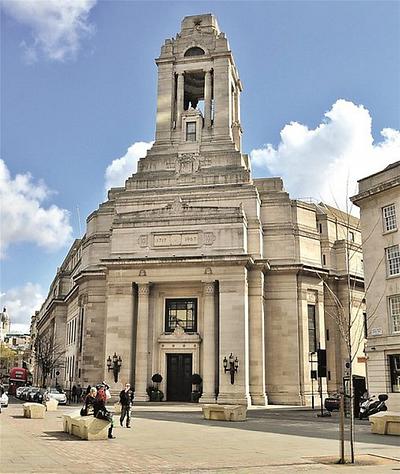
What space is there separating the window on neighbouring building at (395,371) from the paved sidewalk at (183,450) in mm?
9972

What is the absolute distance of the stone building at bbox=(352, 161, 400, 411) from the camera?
34.8 metres

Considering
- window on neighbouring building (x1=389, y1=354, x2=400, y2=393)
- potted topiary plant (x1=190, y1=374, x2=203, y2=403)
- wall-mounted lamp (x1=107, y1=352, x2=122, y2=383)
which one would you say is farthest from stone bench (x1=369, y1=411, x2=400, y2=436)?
wall-mounted lamp (x1=107, y1=352, x2=122, y2=383)

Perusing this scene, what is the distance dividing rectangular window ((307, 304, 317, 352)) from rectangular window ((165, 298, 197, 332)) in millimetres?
10712

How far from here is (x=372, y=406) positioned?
32469 mm

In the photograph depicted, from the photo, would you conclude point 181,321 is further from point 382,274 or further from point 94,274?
point 382,274

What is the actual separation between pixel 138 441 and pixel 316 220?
41.7 metres

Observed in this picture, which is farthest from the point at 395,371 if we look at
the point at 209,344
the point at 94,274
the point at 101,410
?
the point at 94,274

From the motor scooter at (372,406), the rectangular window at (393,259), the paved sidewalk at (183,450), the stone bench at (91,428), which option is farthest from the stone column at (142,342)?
the stone bench at (91,428)

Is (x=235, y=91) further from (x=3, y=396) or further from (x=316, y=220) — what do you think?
(x=3, y=396)

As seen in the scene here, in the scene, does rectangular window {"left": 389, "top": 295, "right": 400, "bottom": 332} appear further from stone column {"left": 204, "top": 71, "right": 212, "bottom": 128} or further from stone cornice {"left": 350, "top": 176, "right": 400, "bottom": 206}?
stone column {"left": 204, "top": 71, "right": 212, "bottom": 128}

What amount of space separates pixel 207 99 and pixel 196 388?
29430 millimetres

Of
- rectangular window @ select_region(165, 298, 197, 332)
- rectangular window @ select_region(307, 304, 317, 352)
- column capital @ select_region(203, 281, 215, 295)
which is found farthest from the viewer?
rectangular window @ select_region(307, 304, 317, 352)

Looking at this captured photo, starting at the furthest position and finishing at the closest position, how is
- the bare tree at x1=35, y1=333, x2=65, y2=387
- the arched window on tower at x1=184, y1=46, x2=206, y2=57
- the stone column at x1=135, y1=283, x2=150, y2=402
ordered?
the bare tree at x1=35, y1=333, x2=65, y2=387 < the arched window on tower at x1=184, y1=46, x2=206, y2=57 < the stone column at x1=135, y1=283, x2=150, y2=402

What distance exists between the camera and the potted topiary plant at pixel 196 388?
46.4 meters
